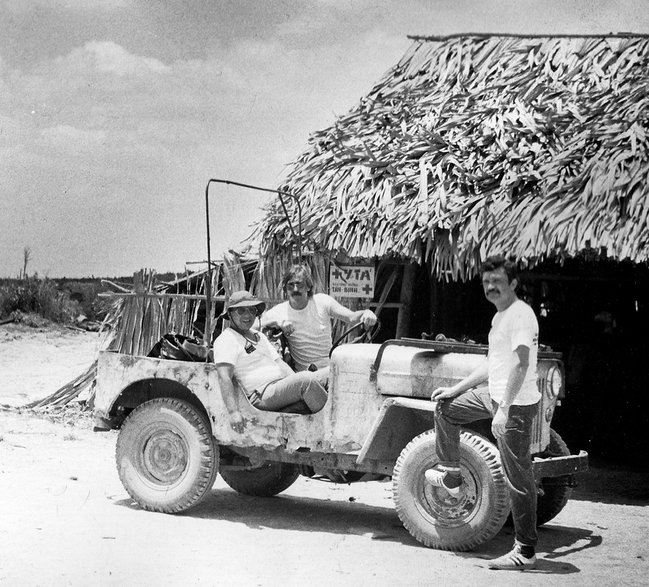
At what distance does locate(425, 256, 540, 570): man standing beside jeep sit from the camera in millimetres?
5598

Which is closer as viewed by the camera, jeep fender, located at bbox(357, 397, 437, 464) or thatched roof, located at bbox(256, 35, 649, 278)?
jeep fender, located at bbox(357, 397, 437, 464)

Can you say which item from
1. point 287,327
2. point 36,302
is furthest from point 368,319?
point 36,302

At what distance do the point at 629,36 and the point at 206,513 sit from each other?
23.9 ft

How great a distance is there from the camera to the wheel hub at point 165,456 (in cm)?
724

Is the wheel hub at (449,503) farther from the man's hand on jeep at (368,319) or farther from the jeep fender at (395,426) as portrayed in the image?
the man's hand on jeep at (368,319)

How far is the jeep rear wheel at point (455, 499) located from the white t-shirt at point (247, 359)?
4.47 feet

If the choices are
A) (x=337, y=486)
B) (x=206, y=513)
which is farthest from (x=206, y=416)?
(x=337, y=486)

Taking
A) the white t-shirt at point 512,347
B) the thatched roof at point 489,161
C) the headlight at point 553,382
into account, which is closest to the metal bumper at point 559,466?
the headlight at point 553,382

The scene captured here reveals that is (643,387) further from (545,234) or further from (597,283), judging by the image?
(545,234)

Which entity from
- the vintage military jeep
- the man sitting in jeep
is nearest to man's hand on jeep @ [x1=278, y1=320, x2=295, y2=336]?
the man sitting in jeep

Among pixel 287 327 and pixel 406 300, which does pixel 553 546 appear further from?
pixel 406 300

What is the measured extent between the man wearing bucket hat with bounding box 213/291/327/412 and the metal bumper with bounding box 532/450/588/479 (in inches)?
61.6

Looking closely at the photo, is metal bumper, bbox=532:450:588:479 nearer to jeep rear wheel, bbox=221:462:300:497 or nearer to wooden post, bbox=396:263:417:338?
jeep rear wheel, bbox=221:462:300:497

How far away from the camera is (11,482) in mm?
7852
